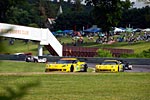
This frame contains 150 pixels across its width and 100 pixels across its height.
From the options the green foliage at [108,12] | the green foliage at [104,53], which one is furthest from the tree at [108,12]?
the green foliage at [104,53]

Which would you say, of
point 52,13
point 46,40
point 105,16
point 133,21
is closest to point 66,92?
point 46,40

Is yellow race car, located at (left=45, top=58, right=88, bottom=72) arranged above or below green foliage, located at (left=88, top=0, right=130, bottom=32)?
below

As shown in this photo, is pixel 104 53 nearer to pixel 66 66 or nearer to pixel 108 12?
pixel 66 66

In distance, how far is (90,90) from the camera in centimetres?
1753

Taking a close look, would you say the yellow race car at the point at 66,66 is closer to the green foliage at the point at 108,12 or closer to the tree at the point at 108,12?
the tree at the point at 108,12

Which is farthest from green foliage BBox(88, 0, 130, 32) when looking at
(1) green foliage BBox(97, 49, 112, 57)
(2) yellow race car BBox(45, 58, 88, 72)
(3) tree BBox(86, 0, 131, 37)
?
(2) yellow race car BBox(45, 58, 88, 72)

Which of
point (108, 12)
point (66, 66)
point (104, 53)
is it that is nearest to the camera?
point (66, 66)

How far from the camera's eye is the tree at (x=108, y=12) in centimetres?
8600

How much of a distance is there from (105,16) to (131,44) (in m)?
9.15

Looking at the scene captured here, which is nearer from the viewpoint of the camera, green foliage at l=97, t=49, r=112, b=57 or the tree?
green foliage at l=97, t=49, r=112, b=57

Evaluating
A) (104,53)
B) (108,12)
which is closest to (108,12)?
(108,12)

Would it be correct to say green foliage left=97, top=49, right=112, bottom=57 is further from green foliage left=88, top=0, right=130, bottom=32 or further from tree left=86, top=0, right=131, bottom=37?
green foliage left=88, top=0, right=130, bottom=32

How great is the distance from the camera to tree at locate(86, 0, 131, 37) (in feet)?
282

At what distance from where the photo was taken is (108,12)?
87.8m
